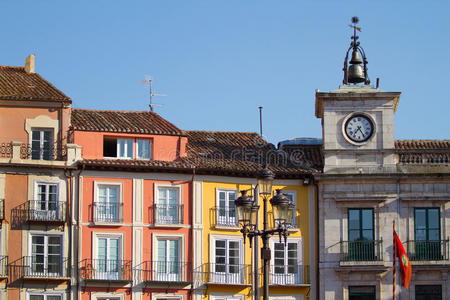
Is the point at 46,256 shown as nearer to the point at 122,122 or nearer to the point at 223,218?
the point at 122,122

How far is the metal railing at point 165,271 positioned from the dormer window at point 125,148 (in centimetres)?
489

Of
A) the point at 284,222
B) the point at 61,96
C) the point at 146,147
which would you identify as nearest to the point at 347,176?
the point at 146,147

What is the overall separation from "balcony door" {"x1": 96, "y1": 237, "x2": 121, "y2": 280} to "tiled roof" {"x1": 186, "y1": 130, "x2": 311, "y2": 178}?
200 inches

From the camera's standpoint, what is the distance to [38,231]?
52.8m

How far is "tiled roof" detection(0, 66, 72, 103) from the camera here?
2142 inches

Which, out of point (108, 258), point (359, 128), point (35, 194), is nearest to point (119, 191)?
point (108, 258)

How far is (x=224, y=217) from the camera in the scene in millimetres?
55312

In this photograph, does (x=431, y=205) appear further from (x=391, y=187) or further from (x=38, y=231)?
(x=38, y=231)

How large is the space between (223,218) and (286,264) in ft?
11.5

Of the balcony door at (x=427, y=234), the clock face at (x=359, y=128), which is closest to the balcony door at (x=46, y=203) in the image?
the clock face at (x=359, y=128)

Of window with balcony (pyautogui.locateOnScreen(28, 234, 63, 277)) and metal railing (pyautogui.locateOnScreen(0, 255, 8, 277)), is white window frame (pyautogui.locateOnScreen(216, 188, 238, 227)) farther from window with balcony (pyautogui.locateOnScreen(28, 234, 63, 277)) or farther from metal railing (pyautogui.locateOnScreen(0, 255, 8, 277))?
metal railing (pyautogui.locateOnScreen(0, 255, 8, 277))

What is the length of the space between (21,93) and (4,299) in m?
9.27

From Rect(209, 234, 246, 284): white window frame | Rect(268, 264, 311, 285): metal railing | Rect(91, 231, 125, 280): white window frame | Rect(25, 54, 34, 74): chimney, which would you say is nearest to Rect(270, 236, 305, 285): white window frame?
Rect(268, 264, 311, 285): metal railing

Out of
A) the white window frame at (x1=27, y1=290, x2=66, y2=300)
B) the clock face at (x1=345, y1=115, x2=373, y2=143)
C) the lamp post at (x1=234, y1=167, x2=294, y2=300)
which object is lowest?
the white window frame at (x1=27, y1=290, x2=66, y2=300)
